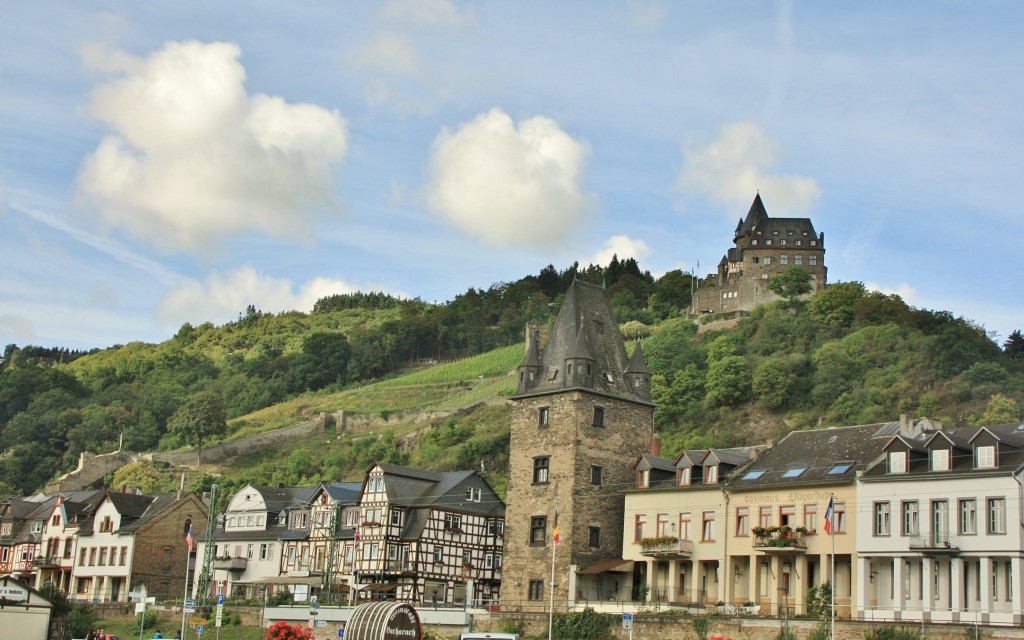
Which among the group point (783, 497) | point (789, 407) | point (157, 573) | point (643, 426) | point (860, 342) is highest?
point (860, 342)

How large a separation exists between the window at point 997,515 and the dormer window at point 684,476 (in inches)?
568

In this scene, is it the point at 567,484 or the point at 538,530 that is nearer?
the point at 567,484

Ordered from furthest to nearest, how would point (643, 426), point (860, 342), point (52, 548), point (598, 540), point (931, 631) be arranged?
point (860, 342)
point (52, 548)
point (643, 426)
point (598, 540)
point (931, 631)

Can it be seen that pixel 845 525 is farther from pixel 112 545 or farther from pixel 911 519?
pixel 112 545

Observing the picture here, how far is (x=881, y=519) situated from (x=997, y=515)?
182 inches

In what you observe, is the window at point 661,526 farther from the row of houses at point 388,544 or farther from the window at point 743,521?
the row of houses at point 388,544

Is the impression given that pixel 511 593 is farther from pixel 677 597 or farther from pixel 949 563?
pixel 949 563

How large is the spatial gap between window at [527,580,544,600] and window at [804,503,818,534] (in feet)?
44.0

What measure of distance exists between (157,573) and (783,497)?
151 ft

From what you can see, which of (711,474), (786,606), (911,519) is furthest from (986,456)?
(711,474)

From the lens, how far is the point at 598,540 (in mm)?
57125

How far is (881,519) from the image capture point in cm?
4609

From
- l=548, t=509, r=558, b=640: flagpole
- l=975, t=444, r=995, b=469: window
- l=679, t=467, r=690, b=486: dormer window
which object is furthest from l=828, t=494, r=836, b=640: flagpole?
l=548, t=509, r=558, b=640: flagpole

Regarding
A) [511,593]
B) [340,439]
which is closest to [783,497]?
[511,593]
